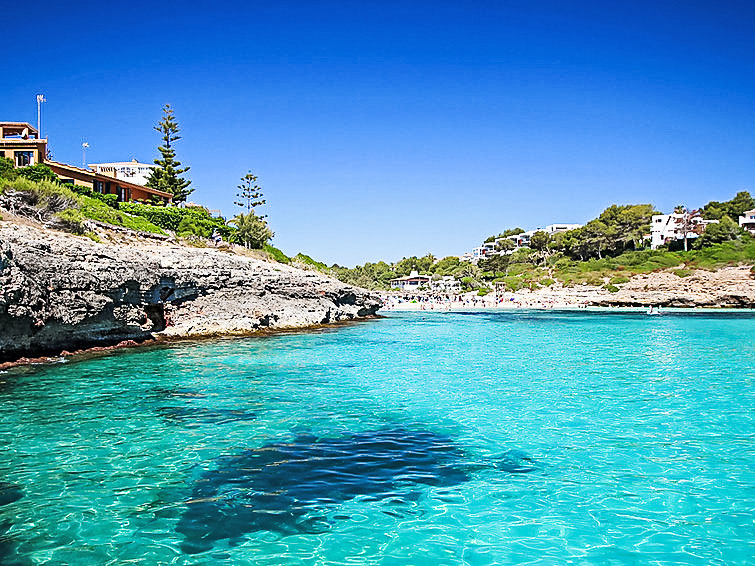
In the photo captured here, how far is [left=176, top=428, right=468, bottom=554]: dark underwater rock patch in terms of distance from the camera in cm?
614

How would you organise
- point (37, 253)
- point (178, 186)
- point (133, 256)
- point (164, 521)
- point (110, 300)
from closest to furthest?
1. point (164, 521)
2. point (37, 253)
3. point (110, 300)
4. point (133, 256)
5. point (178, 186)

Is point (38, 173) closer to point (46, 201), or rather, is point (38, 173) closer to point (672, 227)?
point (46, 201)

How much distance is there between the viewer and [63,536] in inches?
228

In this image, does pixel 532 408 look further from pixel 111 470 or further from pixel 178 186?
pixel 178 186

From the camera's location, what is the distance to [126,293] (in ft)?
74.2

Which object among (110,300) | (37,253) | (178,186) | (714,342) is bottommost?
(714,342)

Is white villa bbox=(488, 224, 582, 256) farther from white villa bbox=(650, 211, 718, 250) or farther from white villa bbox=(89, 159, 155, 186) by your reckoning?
white villa bbox=(89, 159, 155, 186)

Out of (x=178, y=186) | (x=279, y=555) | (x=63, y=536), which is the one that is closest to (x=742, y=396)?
(x=279, y=555)

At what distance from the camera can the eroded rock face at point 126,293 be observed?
17562 mm

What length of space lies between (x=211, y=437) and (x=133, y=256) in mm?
17147

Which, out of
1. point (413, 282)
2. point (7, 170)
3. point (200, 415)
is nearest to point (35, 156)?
point (7, 170)

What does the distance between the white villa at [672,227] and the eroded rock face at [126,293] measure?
82281 mm

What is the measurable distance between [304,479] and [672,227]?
109 metres

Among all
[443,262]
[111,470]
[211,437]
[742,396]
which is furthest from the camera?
[443,262]
